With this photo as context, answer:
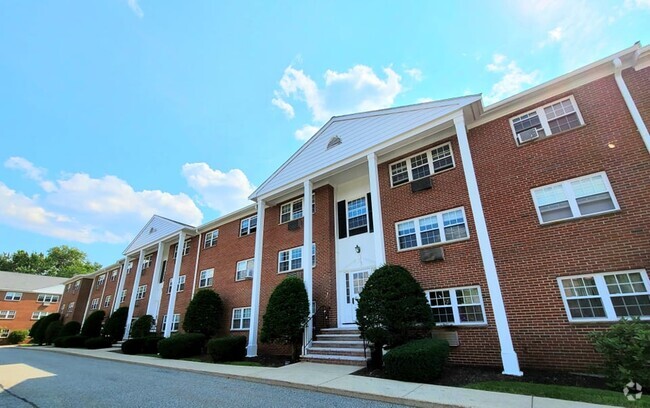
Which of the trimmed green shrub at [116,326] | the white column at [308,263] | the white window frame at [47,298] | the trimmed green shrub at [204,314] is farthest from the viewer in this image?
the white window frame at [47,298]

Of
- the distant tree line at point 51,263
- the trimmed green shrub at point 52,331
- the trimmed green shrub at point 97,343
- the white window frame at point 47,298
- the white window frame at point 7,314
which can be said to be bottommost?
the trimmed green shrub at point 97,343

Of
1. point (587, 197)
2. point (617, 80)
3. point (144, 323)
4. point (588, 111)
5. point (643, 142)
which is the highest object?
point (617, 80)

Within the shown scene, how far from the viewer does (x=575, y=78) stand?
893 cm

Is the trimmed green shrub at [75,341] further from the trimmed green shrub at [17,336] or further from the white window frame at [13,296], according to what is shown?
the white window frame at [13,296]

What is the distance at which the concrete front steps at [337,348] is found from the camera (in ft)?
31.3

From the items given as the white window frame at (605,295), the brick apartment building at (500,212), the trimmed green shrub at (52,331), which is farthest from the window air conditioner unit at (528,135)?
the trimmed green shrub at (52,331)

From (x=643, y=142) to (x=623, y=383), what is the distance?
18.7ft

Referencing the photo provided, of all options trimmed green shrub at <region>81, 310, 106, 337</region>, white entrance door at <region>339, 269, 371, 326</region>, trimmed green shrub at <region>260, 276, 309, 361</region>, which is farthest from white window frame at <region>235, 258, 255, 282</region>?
trimmed green shrub at <region>81, 310, 106, 337</region>

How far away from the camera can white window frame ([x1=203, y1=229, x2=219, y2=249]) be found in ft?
65.5

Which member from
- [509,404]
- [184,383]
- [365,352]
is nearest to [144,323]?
[184,383]

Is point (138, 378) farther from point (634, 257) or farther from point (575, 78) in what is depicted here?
point (575, 78)

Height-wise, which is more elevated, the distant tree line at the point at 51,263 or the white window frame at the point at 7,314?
the distant tree line at the point at 51,263

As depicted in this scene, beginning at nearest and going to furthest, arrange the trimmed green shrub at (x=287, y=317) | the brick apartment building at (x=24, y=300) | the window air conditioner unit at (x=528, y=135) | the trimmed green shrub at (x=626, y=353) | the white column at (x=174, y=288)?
the trimmed green shrub at (x=626, y=353), the window air conditioner unit at (x=528, y=135), the trimmed green shrub at (x=287, y=317), the white column at (x=174, y=288), the brick apartment building at (x=24, y=300)

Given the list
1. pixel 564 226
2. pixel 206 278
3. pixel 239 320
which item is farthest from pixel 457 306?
pixel 206 278
